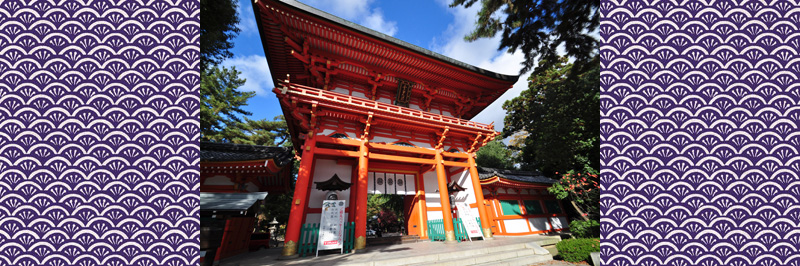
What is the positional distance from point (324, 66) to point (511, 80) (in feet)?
24.4

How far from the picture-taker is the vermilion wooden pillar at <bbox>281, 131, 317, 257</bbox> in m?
6.38

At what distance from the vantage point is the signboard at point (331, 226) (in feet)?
21.3

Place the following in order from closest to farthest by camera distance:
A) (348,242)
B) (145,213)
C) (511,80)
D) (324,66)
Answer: (145,213), (348,242), (324,66), (511,80)

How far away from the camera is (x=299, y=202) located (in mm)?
6820

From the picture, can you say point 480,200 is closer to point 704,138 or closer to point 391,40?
point 391,40

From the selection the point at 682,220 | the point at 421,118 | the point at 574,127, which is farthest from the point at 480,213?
the point at 682,220

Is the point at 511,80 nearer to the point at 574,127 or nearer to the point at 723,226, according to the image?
the point at 574,127

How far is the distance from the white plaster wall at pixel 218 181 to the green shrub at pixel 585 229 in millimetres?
12018

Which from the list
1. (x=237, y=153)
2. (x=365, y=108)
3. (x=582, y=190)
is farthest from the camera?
(x=582, y=190)

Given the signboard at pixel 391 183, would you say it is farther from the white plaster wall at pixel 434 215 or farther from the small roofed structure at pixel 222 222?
the small roofed structure at pixel 222 222

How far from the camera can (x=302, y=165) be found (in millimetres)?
7309

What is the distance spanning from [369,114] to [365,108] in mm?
351

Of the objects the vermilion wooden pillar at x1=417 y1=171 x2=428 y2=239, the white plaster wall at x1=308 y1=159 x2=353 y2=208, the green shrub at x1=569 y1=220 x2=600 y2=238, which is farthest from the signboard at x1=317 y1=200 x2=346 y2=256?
the green shrub at x1=569 y1=220 x2=600 y2=238

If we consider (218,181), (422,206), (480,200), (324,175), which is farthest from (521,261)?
(218,181)
